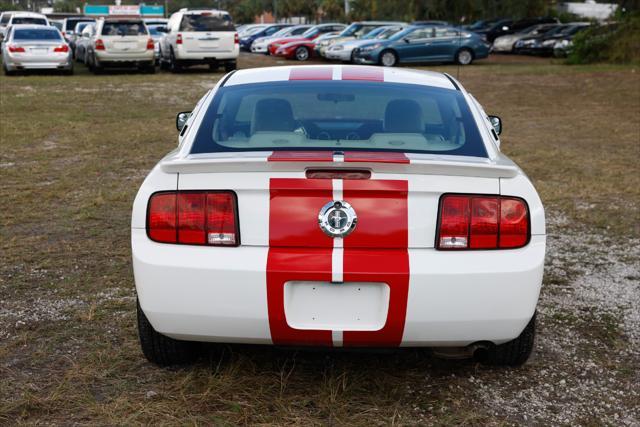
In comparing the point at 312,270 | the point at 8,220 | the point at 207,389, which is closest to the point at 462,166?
the point at 312,270

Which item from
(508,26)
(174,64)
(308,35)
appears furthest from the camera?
(508,26)

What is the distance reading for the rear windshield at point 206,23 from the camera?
78.7 ft

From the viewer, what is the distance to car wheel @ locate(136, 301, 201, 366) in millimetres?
3805

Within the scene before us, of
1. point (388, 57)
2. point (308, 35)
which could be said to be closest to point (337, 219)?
point (388, 57)

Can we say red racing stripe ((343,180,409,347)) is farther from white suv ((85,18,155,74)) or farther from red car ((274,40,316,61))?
red car ((274,40,316,61))

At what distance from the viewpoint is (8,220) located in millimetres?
6934

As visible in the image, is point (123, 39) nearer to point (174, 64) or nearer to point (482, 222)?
point (174, 64)

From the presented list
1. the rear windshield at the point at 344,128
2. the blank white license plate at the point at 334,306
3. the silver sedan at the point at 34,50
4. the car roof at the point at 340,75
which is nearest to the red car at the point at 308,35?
the silver sedan at the point at 34,50

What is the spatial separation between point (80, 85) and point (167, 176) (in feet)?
56.6

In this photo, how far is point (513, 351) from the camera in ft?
12.7

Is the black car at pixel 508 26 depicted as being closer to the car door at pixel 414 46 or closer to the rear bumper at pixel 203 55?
the car door at pixel 414 46

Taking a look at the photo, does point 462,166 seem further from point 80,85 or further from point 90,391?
point 80,85

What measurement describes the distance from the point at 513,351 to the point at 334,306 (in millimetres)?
1058

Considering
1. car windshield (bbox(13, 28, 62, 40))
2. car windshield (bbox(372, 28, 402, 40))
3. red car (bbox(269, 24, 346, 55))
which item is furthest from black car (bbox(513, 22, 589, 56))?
car windshield (bbox(13, 28, 62, 40))
